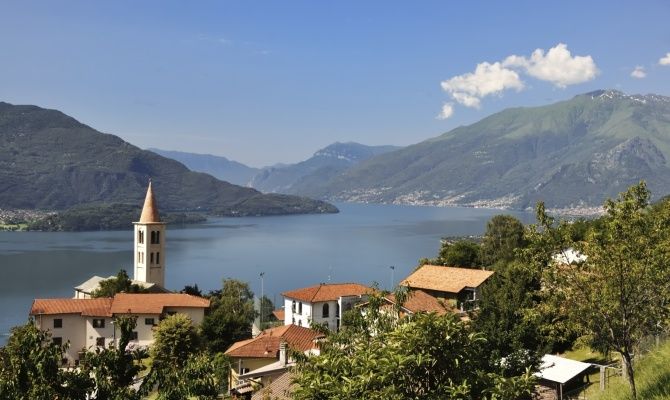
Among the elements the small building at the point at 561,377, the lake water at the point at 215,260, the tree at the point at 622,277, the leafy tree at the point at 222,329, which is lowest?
the lake water at the point at 215,260

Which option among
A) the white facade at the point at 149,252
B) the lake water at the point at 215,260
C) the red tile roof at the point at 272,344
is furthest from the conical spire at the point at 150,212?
the red tile roof at the point at 272,344

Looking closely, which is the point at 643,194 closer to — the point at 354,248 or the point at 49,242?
the point at 354,248

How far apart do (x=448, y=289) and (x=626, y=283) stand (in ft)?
98.7

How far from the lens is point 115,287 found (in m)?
45.4

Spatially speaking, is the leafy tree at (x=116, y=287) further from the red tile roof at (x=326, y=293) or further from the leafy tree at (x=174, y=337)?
the leafy tree at (x=174, y=337)

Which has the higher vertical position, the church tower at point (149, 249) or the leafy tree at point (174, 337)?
the church tower at point (149, 249)

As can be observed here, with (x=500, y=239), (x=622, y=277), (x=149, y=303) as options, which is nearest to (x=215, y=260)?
(x=500, y=239)

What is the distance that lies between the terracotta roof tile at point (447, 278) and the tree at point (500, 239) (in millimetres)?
6651

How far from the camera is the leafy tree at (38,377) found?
8.94 m

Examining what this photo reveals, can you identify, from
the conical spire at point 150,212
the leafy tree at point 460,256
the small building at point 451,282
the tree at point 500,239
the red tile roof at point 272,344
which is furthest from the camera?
the conical spire at point 150,212

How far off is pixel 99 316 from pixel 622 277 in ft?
116

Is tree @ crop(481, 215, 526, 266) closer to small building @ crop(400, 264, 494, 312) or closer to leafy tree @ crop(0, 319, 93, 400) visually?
small building @ crop(400, 264, 494, 312)

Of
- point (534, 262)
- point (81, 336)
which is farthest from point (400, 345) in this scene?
point (81, 336)

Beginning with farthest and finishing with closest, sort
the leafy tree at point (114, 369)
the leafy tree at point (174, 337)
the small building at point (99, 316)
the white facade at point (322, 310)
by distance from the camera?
the white facade at point (322, 310) → the small building at point (99, 316) → the leafy tree at point (174, 337) → the leafy tree at point (114, 369)
